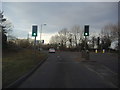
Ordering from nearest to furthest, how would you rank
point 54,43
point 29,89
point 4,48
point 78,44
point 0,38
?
point 29,89 < point 0,38 < point 4,48 < point 78,44 < point 54,43

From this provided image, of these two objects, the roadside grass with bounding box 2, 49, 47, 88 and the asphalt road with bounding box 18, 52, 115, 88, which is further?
the roadside grass with bounding box 2, 49, 47, 88

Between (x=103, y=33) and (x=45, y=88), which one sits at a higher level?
(x=103, y=33)

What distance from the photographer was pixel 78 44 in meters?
88.4

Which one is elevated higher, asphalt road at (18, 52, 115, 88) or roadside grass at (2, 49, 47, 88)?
roadside grass at (2, 49, 47, 88)

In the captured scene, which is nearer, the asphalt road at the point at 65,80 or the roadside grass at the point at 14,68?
the asphalt road at the point at 65,80

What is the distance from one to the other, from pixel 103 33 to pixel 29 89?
7626 centimetres

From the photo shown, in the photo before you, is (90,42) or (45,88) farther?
(90,42)

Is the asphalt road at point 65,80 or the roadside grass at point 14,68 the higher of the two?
the roadside grass at point 14,68

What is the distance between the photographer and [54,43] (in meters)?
110

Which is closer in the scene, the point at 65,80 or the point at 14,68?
the point at 65,80

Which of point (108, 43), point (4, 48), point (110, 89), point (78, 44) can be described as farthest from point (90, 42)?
point (110, 89)

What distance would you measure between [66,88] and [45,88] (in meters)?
0.86

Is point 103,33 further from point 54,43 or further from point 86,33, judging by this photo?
point 86,33

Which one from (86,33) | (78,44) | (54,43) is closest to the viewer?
(86,33)
